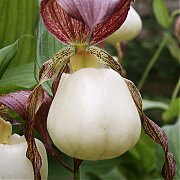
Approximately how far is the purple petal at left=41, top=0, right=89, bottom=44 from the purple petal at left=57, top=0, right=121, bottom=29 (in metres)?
0.04

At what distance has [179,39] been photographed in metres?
1.42


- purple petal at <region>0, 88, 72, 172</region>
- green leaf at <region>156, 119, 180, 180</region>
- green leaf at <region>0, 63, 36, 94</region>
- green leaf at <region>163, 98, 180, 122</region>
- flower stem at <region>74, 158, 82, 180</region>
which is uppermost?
purple petal at <region>0, 88, 72, 172</region>

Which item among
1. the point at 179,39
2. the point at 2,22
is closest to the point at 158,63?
the point at 179,39

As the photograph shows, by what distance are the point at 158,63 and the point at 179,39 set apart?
9.77ft

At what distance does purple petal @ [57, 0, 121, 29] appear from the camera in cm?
40

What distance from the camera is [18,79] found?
0.65 m

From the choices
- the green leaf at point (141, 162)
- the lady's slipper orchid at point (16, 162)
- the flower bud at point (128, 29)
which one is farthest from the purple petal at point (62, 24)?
the green leaf at point (141, 162)

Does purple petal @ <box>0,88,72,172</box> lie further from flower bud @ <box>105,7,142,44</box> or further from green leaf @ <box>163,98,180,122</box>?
green leaf @ <box>163,98,180,122</box>

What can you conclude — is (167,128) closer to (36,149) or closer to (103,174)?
(103,174)

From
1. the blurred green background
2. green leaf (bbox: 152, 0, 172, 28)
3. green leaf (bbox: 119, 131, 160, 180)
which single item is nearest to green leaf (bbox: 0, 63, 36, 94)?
the blurred green background

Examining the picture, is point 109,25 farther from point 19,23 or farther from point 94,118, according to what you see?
point 19,23

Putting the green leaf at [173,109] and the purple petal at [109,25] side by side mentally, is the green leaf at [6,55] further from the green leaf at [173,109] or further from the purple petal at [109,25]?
the green leaf at [173,109]

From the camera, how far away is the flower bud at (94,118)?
1.42 feet

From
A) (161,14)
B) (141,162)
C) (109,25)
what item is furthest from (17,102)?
(161,14)
